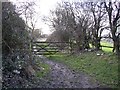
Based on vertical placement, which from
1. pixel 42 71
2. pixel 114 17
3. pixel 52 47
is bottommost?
pixel 42 71

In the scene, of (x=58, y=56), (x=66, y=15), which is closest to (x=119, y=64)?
(x=58, y=56)

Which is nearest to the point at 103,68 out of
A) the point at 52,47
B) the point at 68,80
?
the point at 68,80

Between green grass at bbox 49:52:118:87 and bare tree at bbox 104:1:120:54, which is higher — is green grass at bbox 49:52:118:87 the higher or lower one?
the lower one

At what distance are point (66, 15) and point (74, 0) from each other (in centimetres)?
81

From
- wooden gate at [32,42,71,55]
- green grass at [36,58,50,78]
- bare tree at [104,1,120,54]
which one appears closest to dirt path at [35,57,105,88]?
green grass at [36,58,50,78]

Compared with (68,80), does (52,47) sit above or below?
above

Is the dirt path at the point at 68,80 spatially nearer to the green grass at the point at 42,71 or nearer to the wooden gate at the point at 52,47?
the green grass at the point at 42,71

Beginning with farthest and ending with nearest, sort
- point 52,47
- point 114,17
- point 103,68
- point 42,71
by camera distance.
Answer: point 52,47 < point 114,17 < point 103,68 < point 42,71

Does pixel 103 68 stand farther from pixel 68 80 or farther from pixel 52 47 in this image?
pixel 52 47

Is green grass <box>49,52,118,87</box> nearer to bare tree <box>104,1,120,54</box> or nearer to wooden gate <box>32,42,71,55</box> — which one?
bare tree <box>104,1,120,54</box>

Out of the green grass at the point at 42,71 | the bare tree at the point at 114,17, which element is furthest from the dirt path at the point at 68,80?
the bare tree at the point at 114,17

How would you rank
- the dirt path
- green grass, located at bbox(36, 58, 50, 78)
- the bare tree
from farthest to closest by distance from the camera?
the bare tree
green grass, located at bbox(36, 58, 50, 78)
the dirt path

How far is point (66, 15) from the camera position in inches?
316

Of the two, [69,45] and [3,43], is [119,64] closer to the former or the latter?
[3,43]
